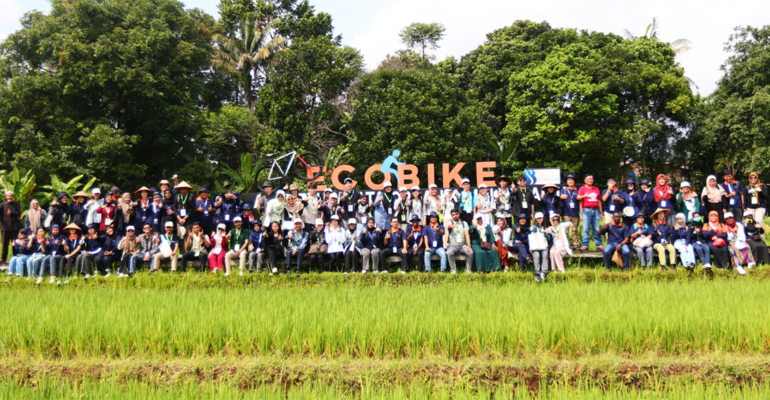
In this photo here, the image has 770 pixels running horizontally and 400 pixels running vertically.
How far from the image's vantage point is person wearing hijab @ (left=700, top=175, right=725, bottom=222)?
10.6 meters

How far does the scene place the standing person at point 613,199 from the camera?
35.7 feet

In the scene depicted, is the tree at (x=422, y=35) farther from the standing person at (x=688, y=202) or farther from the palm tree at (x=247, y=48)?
the standing person at (x=688, y=202)

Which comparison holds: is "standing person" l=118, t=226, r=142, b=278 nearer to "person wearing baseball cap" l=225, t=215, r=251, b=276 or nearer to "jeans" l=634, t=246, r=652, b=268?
"person wearing baseball cap" l=225, t=215, r=251, b=276

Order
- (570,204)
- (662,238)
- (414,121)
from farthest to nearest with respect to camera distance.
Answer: (414,121), (570,204), (662,238)

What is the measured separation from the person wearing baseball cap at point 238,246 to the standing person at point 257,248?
0.15 metres

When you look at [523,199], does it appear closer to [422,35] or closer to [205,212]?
[205,212]

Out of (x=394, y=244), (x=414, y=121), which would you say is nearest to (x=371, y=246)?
(x=394, y=244)

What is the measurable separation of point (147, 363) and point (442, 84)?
22204 mm

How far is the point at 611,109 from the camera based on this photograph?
28.7 m

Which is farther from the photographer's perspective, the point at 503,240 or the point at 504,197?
the point at 504,197

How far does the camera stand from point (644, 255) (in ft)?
32.8

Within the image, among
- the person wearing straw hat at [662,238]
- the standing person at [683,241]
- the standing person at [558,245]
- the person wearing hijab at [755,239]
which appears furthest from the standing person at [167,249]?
the person wearing hijab at [755,239]

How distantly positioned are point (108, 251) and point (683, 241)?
1207cm

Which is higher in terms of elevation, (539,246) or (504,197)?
(504,197)
